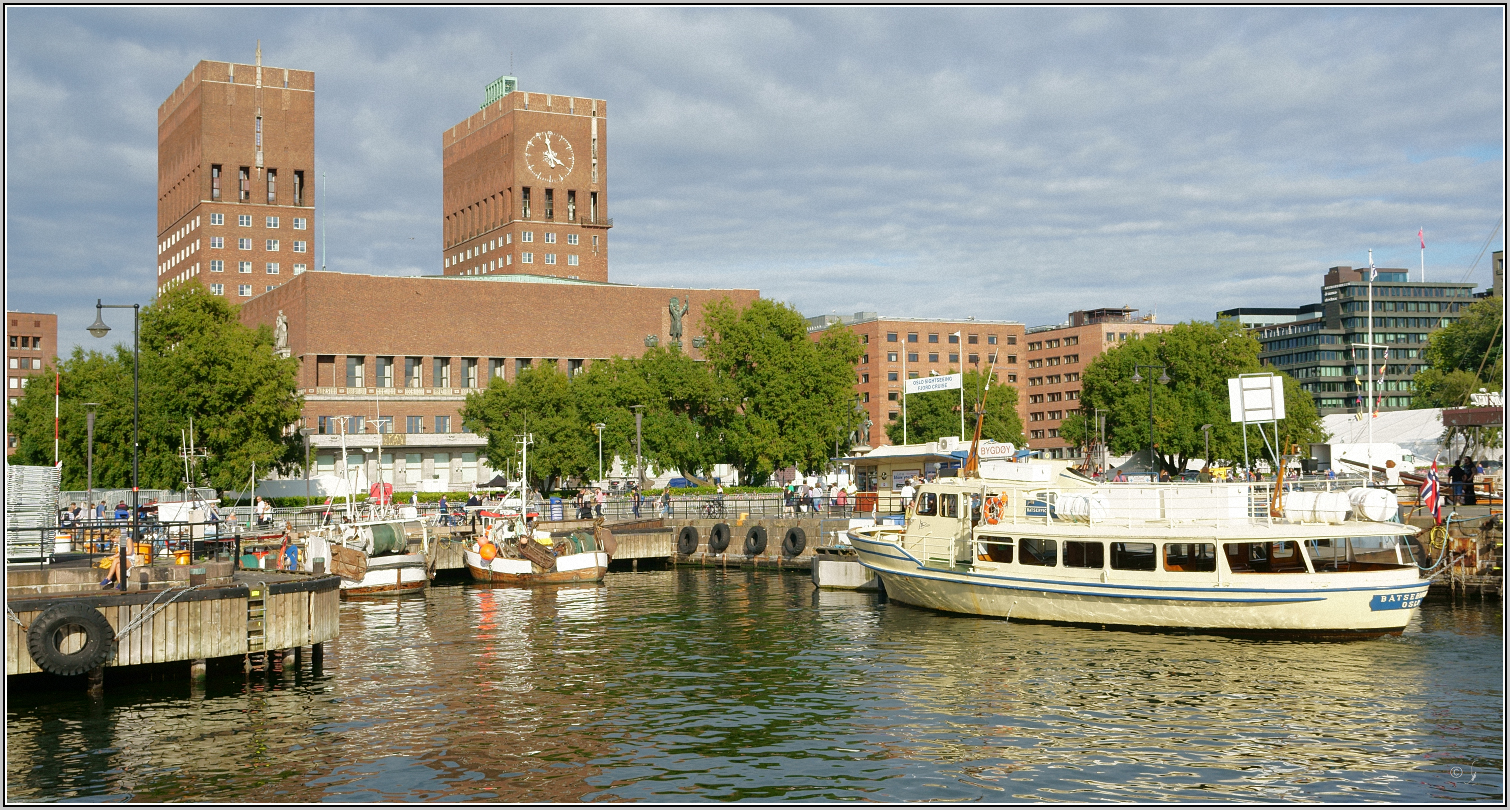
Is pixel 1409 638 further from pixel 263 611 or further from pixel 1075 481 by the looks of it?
pixel 263 611

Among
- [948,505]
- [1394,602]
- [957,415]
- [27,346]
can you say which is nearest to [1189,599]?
[1394,602]

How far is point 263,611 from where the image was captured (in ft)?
89.0

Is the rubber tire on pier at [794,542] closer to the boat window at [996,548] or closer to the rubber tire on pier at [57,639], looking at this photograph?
the boat window at [996,548]

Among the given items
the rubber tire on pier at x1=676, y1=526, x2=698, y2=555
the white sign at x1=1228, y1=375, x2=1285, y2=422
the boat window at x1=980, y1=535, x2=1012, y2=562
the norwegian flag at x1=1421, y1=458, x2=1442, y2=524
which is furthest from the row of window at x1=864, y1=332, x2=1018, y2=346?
the boat window at x1=980, y1=535, x2=1012, y2=562

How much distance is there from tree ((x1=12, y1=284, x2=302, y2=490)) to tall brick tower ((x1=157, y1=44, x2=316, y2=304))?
266 feet

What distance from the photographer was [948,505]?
39.5 meters

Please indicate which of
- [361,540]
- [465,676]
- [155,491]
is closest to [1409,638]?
[465,676]

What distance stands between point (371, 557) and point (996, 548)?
25342 mm

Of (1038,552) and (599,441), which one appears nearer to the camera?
(1038,552)

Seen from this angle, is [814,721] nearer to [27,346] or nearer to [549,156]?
[549,156]

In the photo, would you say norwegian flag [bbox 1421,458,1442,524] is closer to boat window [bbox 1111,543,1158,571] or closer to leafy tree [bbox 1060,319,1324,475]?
boat window [bbox 1111,543,1158,571]

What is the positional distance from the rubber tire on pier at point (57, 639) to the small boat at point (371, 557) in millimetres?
20895

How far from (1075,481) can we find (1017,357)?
5986 inches

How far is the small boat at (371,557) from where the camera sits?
47594mm
